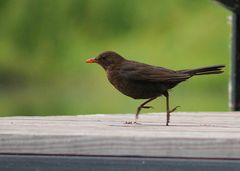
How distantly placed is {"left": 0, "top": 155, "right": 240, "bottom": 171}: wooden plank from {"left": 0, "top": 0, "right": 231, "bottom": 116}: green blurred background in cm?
644

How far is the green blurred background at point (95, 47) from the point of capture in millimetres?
8828

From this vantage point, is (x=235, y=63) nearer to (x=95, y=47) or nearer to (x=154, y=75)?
(x=154, y=75)

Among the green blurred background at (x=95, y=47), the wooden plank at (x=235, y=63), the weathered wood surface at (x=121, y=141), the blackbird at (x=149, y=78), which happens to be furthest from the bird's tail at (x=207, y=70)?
the green blurred background at (x=95, y=47)

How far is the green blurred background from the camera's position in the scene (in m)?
8.83

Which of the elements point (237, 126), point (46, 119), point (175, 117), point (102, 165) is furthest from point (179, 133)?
point (175, 117)

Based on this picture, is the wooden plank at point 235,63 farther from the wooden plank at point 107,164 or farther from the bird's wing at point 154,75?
the wooden plank at point 107,164

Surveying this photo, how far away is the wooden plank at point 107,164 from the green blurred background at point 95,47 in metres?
6.44

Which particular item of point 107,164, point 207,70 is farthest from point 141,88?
point 107,164

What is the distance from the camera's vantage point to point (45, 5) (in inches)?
429

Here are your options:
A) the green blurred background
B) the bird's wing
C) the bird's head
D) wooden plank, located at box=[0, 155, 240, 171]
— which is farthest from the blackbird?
the green blurred background

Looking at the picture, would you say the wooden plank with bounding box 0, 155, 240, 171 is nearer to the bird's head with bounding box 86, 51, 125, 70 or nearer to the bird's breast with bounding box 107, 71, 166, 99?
the bird's breast with bounding box 107, 71, 166, 99

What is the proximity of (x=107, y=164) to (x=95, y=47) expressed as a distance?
27.8 ft

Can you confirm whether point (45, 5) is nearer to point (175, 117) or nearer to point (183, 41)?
point (183, 41)

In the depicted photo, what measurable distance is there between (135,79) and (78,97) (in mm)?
7043
